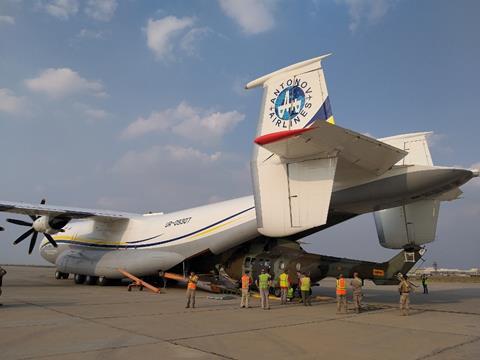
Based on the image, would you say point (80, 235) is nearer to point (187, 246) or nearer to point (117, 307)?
point (187, 246)

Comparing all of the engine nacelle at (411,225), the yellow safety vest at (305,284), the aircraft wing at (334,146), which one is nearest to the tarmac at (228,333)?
the yellow safety vest at (305,284)

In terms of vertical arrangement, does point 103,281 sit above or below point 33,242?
below

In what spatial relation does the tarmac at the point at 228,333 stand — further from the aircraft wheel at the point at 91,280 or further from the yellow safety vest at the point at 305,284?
the aircraft wheel at the point at 91,280

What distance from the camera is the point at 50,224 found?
20453 millimetres

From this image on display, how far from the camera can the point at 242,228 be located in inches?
659

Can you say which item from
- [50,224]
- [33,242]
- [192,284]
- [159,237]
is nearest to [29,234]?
[33,242]

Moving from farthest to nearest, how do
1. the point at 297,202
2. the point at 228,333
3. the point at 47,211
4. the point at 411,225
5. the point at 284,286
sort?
1. the point at 47,211
2. the point at 411,225
3. the point at 284,286
4. the point at 297,202
5. the point at 228,333

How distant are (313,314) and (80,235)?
17.1m

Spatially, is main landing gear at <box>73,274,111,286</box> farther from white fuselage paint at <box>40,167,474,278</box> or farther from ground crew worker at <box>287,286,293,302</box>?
ground crew worker at <box>287,286,293,302</box>

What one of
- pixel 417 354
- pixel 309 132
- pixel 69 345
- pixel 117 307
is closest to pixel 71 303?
pixel 117 307

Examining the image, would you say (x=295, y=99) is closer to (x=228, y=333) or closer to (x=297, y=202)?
(x=297, y=202)

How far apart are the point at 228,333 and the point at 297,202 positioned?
13.9 ft

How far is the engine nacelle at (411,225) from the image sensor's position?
1390cm

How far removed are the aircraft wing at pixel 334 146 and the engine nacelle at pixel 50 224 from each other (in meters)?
14.0
